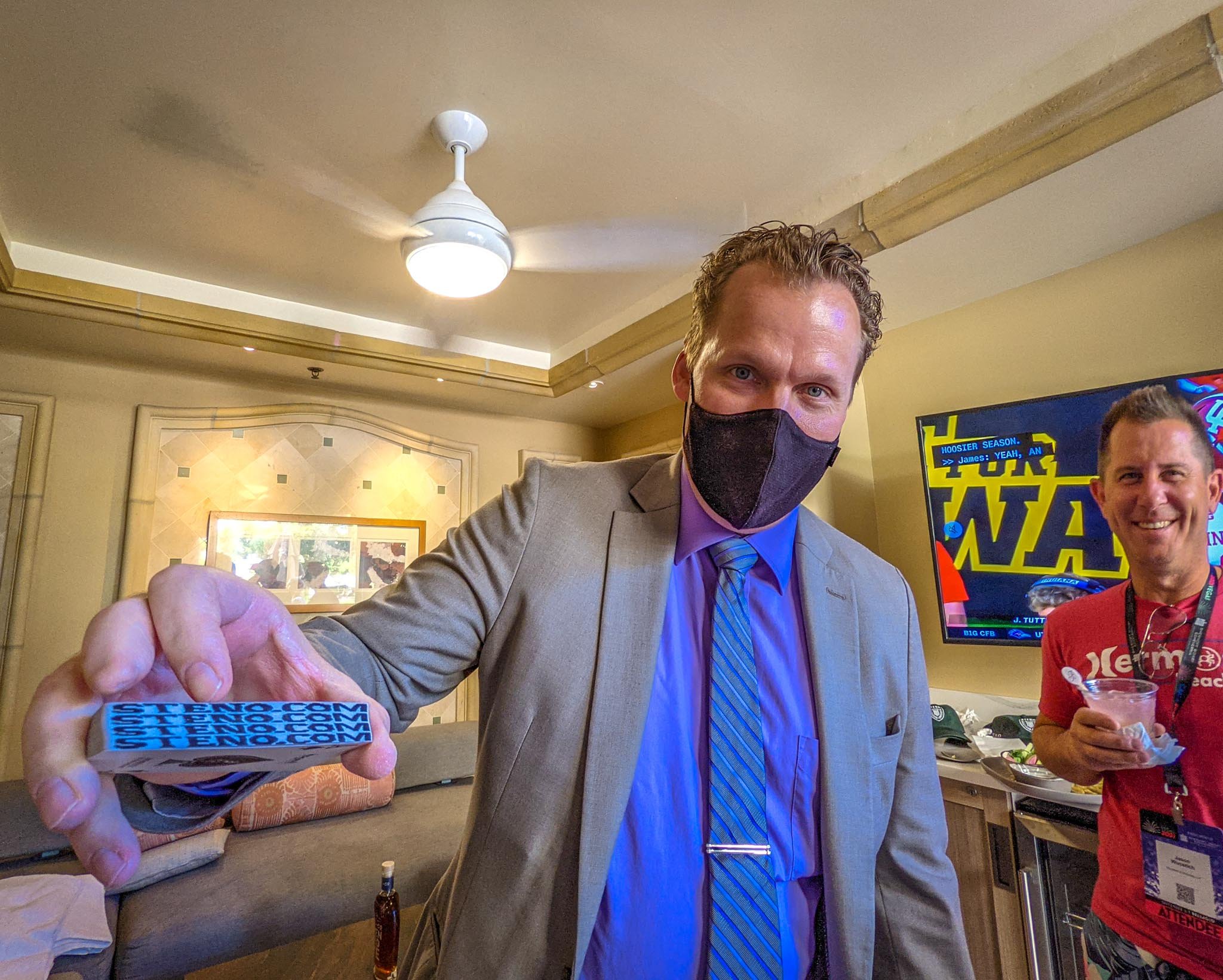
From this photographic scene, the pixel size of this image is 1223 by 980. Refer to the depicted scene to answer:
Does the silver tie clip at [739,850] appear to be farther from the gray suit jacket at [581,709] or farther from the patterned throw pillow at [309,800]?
the patterned throw pillow at [309,800]

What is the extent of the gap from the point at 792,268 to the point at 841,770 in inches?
28.7

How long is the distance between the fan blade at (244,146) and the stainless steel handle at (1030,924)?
2.88 meters

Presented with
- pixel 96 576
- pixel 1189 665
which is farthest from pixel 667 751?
pixel 96 576

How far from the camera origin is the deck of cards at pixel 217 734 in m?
0.40

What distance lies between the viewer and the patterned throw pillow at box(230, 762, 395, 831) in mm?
2975

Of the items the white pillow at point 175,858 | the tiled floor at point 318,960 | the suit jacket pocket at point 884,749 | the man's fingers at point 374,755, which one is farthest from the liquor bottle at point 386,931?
the man's fingers at point 374,755

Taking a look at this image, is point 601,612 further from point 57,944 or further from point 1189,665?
point 57,944

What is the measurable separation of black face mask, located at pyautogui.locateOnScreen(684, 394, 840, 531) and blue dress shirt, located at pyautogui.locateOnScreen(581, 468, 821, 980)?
0.12ft

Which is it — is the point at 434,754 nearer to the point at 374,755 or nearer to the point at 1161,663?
the point at 1161,663

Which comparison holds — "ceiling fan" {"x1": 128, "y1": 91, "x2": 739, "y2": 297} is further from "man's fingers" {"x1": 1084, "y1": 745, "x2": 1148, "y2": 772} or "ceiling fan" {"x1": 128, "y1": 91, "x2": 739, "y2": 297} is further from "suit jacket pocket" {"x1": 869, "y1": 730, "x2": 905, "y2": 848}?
"man's fingers" {"x1": 1084, "y1": 745, "x2": 1148, "y2": 772}

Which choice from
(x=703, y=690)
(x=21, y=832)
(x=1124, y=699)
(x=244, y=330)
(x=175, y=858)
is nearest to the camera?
(x=703, y=690)

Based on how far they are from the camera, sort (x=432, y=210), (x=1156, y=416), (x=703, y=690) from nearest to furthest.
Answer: (x=703, y=690), (x=1156, y=416), (x=432, y=210)

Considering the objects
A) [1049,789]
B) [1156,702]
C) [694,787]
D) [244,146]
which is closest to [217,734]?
[694,787]

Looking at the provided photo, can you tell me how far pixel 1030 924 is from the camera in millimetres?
1946
